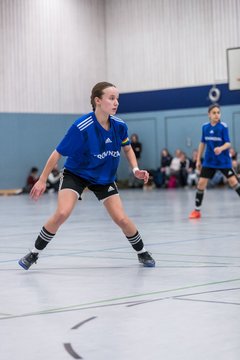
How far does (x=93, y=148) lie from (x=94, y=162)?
161 mm

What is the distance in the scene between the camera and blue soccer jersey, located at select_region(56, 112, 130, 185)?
7.77 metres

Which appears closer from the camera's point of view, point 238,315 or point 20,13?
point 238,315

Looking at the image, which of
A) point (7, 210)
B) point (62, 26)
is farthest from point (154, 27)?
point (7, 210)

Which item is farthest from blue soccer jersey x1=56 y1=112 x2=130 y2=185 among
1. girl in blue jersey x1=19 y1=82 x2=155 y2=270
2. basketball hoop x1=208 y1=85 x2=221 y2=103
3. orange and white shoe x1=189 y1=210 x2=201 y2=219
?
basketball hoop x1=208 y1=85 x2=221 y2=103

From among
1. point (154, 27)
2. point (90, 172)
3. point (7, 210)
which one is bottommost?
point (7, 210)

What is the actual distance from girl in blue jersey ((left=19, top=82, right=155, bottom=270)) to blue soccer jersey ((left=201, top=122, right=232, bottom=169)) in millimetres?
6781

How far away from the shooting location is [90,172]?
790 cm

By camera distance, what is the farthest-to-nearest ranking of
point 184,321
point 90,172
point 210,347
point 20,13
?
point 20,13 → point 90,172 → point 184,321 → point 210,347

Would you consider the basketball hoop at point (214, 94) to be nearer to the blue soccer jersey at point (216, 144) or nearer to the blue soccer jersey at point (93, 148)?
the blue soccer jersey at point (216, 144)

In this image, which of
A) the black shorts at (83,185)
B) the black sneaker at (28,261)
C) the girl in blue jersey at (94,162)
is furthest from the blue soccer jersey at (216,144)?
the black sneaker at (28,261)

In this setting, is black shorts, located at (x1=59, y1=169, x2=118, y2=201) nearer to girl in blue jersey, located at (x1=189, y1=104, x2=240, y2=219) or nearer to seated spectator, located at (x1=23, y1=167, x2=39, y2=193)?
girl in blue jersey, located at (x1=189, y1=104, x2=240, y2=219)

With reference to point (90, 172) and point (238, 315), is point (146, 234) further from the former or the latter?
point (238, 315)

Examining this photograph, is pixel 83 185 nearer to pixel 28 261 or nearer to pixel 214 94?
pixel 28 261

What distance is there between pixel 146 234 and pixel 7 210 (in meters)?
8.61
